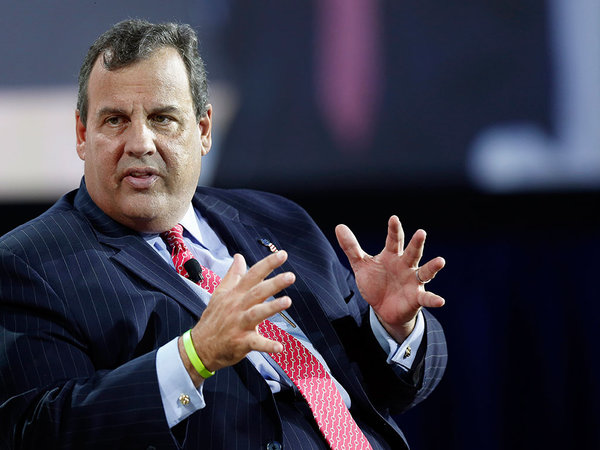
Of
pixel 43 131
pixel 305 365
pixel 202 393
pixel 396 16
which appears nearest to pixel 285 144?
pixel 396 16

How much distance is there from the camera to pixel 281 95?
3014mm

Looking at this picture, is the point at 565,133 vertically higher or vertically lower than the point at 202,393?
higher

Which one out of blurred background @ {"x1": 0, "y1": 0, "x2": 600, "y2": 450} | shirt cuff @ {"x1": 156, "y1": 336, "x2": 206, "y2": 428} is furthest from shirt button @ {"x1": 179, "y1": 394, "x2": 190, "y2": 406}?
blurred background @ {"x1": 0, "y1": 0, "x2": 600, "y2": 450}

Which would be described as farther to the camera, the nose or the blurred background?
the blurred background

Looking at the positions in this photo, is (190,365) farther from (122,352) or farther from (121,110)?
(121,110)

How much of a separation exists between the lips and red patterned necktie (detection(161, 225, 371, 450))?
15cm

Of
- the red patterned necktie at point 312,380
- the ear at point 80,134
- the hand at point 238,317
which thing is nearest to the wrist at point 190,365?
the hand at point 238,317

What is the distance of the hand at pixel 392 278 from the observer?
1909 mm

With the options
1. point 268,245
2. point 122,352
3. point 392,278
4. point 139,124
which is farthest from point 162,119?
point 392,278

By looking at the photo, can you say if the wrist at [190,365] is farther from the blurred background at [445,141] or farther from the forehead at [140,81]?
the blurred background at [445,141]

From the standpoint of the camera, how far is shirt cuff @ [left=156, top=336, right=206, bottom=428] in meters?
1.54

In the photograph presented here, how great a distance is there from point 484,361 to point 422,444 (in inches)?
15.1

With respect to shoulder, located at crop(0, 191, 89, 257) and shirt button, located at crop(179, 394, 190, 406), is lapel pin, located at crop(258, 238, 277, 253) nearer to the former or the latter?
shoulder, located at crop(0, 191, 89, 257)

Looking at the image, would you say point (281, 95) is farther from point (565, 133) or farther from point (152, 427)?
point (152, 427)
